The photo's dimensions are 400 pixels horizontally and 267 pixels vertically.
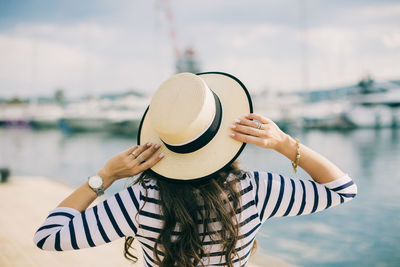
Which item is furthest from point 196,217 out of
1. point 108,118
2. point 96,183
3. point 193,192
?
point 108,118

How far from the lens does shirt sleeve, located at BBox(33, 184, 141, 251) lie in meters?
0.82

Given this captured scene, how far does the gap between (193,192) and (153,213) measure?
11 cm

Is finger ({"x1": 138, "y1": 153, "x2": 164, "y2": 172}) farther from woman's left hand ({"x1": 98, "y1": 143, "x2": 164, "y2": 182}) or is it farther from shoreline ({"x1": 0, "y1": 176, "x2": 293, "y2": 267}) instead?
shoreline ({"x1": 0, "y1": 176, "x2": 293, "y2": 267})

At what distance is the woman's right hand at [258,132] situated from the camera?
0.84 meters

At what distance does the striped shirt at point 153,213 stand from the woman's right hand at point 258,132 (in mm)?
91

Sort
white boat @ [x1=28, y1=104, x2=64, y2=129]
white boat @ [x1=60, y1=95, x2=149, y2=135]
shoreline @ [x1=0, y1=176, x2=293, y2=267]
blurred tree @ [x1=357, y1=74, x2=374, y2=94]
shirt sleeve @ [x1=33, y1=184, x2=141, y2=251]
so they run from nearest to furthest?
shirt sleeve @ [x1=33, y1=184, x2=141, y2=251], shoreline @ [x1=0, y1=176, x2=293, y2=267], white boat @ [x1=60, y1=95, x2=149, y2=135], blurred tree @ [x1=357, y1=74, x2=374, y2=94], white boat @ [x1=28, y1=104, x2=64, y2=129]

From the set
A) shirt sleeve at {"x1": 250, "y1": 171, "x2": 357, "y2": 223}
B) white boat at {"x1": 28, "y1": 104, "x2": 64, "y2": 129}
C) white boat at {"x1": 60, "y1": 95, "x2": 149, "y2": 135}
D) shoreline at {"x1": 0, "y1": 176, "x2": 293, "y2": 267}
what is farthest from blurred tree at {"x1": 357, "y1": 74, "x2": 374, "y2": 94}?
shirt sleeve at {"x1": 250, "y1": 171, "x2": 357, "y2": 223}

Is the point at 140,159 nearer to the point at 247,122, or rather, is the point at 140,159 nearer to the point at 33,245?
the point at 247,122

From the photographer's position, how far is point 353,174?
530 inches

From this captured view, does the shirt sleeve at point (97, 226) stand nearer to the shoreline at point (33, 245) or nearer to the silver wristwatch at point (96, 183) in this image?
the silver wristwatch at point (96, 183)

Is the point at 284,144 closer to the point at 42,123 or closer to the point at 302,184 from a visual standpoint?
the point at 302,184

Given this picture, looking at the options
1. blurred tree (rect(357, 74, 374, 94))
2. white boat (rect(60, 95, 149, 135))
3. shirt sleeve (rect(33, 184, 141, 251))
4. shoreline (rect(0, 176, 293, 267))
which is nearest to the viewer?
shirt sleeve (rect(33, 184, 141, 251))

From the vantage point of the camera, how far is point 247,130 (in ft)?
2.82

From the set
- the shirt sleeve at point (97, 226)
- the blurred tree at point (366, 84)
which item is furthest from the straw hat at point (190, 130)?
the blurred tree at point (366, 84)
